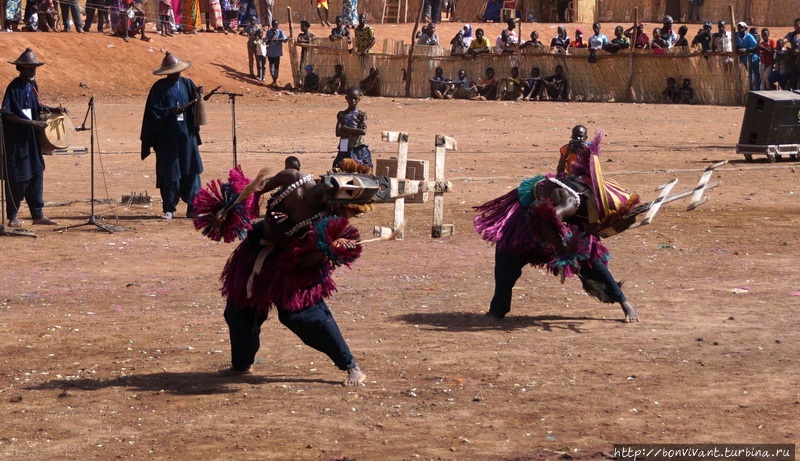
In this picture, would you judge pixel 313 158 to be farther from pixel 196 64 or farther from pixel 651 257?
pixel 196 64

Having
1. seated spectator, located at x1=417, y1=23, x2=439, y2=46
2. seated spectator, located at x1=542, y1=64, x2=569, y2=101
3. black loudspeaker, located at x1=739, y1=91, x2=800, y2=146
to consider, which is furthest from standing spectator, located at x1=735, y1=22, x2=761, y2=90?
black loudspeaker, located at x1=739, y1=91, x2=800, y2=146

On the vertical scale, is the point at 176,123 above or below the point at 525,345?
above

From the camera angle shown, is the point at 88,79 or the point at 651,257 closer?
the point at 651,257

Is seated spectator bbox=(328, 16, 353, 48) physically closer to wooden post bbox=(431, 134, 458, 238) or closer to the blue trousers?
wooden post bbox=(431, 134, 458, 238)

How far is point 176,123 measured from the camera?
14.5 m

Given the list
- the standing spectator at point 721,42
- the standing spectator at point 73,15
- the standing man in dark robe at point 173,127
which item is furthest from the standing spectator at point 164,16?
the standing man in dark robe at point 173,127

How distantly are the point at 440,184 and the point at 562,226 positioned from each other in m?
3.93

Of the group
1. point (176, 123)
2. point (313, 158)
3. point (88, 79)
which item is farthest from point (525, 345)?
point (88, 79)

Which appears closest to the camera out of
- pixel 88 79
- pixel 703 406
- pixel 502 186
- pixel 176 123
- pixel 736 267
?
pixel 703 406

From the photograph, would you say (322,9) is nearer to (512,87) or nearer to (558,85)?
(512,87)

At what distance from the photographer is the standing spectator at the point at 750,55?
2797cm

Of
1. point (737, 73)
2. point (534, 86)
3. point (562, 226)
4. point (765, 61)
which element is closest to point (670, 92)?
point (737, 73)

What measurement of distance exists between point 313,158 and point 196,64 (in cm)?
1298

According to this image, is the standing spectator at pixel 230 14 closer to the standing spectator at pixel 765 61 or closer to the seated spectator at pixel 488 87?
the seated spectator at pixel 488 87
